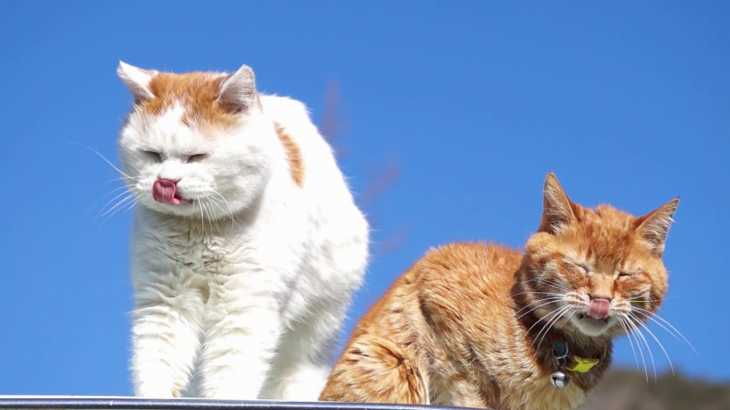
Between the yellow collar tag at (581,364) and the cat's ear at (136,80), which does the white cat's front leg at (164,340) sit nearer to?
the cat's ear at (136,80)

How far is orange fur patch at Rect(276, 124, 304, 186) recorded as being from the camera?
5148mm

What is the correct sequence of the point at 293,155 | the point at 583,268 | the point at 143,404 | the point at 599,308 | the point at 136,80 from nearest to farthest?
the point at 143,404 → the point at 599,308 → the point at 583,268 → the point at 136,80 → the point at 293,155

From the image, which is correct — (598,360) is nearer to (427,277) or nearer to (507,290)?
(507,290)

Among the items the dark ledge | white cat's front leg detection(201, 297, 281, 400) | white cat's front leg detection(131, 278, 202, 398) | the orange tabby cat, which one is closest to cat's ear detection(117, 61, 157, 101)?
white cat's front leg detection(131, 278, 202, 398)

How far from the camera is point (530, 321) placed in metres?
4.59

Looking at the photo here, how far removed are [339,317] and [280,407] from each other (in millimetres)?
2234

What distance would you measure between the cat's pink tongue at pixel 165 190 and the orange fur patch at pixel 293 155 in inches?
30.0

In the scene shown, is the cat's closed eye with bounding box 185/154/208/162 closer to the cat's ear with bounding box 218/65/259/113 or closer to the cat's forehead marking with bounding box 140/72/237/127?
the cat's forehead marking with bounding box 140/72/237/127

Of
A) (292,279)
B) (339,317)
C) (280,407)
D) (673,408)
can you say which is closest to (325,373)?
(339,317)

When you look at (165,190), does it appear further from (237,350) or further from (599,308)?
(599,308)

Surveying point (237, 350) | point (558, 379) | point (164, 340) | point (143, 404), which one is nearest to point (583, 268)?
point (558, 379)

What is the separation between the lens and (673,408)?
34.7ft

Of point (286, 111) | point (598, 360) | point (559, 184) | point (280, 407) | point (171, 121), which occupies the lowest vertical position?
point (280, 407)

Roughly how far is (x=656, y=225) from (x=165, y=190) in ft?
6.29
